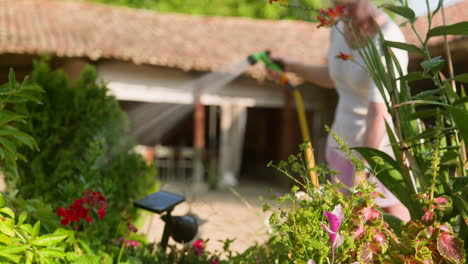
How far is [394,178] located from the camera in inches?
54.9

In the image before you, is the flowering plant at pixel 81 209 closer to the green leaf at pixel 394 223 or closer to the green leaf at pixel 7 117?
the green leaf at pixel 7 117

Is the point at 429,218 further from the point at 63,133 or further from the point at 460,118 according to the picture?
the point at 63,133

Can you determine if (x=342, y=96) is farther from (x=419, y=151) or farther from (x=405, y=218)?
(x=419, y=151)

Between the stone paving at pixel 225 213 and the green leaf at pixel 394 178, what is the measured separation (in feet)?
0.92

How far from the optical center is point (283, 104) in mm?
11367

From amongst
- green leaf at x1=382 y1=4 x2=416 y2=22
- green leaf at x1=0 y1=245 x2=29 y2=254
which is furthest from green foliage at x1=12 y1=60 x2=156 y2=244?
green leaf at x1=382 y1=4 x2=416 y2=22

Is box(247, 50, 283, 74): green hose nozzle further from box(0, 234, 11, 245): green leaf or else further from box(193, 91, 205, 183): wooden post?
box(193, 91, 205, 183): wooden post

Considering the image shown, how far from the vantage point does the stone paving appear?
7.47 feet

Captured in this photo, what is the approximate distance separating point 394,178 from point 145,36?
9854 millimetres

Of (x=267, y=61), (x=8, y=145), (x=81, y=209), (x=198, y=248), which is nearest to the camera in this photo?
(x=8, y=145)

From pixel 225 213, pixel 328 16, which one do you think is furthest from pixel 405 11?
pixel 225 213

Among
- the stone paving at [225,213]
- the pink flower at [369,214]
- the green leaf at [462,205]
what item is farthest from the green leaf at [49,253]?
the green leaf at [462,205]

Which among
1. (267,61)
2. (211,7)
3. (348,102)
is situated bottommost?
(348,102)

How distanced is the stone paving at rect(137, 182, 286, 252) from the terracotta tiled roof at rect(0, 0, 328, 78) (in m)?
2.43
